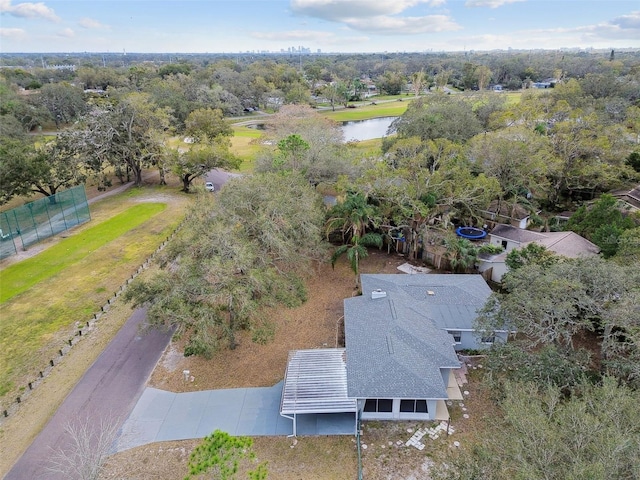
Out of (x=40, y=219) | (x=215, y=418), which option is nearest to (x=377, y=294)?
(x=215, y=418)

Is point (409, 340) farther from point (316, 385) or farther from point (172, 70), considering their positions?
point (172, 70)

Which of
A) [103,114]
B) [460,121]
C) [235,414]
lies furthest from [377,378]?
[103,114]

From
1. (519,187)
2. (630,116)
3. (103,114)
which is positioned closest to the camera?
(519,187)

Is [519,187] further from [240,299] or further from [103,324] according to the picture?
[103,324]

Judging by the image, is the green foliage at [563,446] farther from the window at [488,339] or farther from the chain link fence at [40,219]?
the chain link fence at [40,219]

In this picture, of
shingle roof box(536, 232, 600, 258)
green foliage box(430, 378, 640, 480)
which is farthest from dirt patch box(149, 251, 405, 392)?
shingle roof box(536, 232, 600, 258)

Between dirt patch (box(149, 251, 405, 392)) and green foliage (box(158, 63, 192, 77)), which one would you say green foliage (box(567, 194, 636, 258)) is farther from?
green foliage (box(158, 63, 192, 77))
